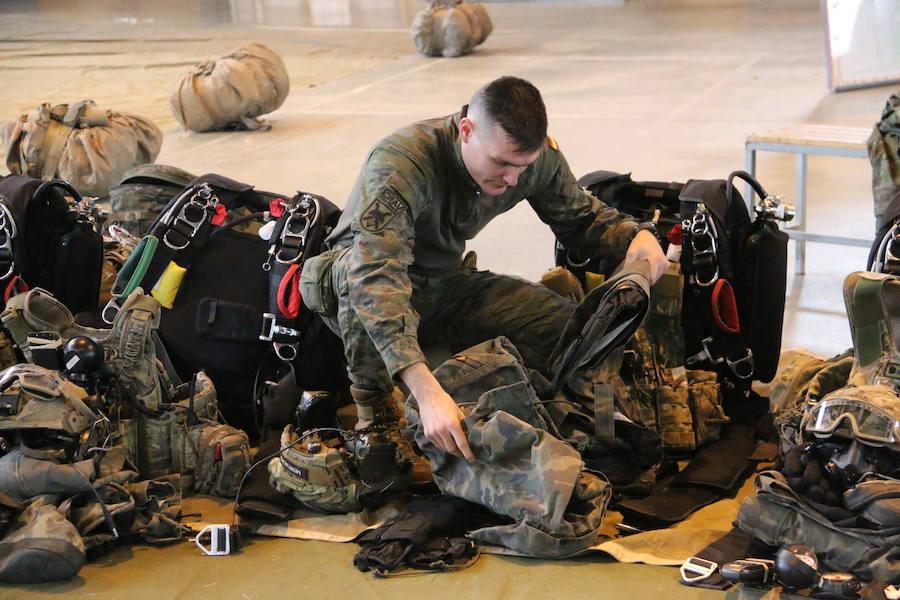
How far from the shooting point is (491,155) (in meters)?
3.07

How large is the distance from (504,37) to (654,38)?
1.79 meters

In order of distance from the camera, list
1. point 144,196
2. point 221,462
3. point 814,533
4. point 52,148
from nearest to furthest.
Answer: point 814,533 → point 221,462 → point 144,196 → point 52,148

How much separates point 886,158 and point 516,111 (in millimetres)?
2025

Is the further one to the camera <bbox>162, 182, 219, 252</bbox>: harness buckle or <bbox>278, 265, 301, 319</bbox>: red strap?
<bbox>162, 182, 219, 252</bbox>: harness buckle

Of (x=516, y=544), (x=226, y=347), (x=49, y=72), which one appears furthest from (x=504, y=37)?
(x=516, y=544)

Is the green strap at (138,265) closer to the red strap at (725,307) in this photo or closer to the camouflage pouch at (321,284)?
the camouflage pouch at (321,284)

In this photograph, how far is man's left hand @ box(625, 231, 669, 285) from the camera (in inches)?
133

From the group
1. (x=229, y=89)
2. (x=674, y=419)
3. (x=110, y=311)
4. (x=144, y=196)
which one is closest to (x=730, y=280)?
(x=674, y=419)

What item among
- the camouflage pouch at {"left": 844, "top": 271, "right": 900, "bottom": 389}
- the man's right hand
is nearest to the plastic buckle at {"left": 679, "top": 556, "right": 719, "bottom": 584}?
the man's right hand

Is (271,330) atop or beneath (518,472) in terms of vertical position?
atop

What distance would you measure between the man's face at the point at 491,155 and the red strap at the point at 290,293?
0.73 metres

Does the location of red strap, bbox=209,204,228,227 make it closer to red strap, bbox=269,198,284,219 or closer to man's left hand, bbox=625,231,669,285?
red strap, bbox=269,198,284,219

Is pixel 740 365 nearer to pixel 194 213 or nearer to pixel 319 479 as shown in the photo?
pixel 319 479

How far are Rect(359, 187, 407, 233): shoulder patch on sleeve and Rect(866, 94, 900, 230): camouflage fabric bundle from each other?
214 cm
